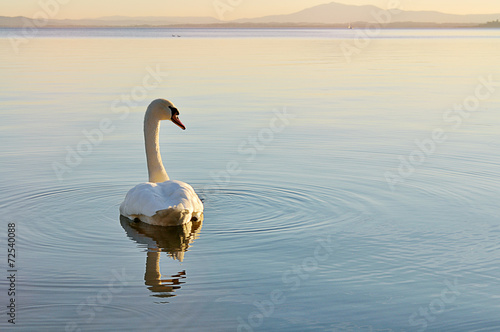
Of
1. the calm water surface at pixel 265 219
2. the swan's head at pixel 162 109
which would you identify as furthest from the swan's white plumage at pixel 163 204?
the swan's head at pixel 162 109

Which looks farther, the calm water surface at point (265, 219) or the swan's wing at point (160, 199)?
the swan's wing at point (160, 199)

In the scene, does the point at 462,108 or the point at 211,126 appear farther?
the point at 462,108

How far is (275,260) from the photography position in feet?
24.7

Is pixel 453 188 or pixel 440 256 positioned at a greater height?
pixel 453 188

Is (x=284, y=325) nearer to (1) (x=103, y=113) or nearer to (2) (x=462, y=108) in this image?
(1) (x=103, y=113)

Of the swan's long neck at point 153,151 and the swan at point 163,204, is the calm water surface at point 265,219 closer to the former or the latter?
the swan at point 163,204

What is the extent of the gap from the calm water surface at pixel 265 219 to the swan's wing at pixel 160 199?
26 cm

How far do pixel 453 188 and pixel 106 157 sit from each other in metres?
5.83

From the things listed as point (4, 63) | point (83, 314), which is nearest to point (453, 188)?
point (83, 314)

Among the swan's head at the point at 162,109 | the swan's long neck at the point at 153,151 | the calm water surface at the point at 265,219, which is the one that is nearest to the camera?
the calm water surface at the point at 265,219

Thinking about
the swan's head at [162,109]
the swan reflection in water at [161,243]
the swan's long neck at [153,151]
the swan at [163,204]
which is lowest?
the swan reflection in water at [161,243]

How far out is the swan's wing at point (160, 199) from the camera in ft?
28.1

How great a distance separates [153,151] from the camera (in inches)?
406

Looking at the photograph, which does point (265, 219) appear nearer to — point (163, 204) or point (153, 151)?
point (163, 204)
